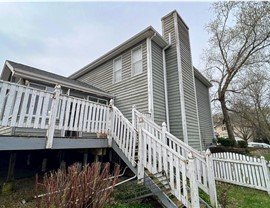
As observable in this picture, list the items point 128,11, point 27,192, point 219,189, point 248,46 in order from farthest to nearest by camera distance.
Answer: point 248,46
point 128,11
point 219,189
point 27,192

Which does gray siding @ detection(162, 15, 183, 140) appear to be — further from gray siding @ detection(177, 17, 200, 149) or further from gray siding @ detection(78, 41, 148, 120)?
gray siding @ detection(78, 41, 148, 120)

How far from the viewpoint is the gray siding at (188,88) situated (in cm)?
869

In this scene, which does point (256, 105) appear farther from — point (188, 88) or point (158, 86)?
point (158, 86)

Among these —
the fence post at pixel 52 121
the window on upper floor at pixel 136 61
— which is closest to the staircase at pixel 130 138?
the fence post at pixel 52 121

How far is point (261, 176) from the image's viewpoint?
19.4 feet

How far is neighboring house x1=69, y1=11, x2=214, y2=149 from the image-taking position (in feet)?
25.9

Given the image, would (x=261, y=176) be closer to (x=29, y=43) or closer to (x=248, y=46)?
(x=248, y=46)

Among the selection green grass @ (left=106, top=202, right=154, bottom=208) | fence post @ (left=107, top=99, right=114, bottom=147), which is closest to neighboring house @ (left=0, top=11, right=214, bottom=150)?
fence post @ (left=107, top=99, right=114, bottom=147)

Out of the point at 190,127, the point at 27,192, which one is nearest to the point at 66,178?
the point at 27,192

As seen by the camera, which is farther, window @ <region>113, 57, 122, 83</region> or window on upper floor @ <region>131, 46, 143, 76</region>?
window @ <region>113, 57, 122, 83</region>

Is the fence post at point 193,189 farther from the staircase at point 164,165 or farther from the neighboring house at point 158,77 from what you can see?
the neighboring house at point 158,77

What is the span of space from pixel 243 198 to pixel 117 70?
815 cm

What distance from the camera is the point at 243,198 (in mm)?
5129

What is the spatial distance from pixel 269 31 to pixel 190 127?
479 inches
